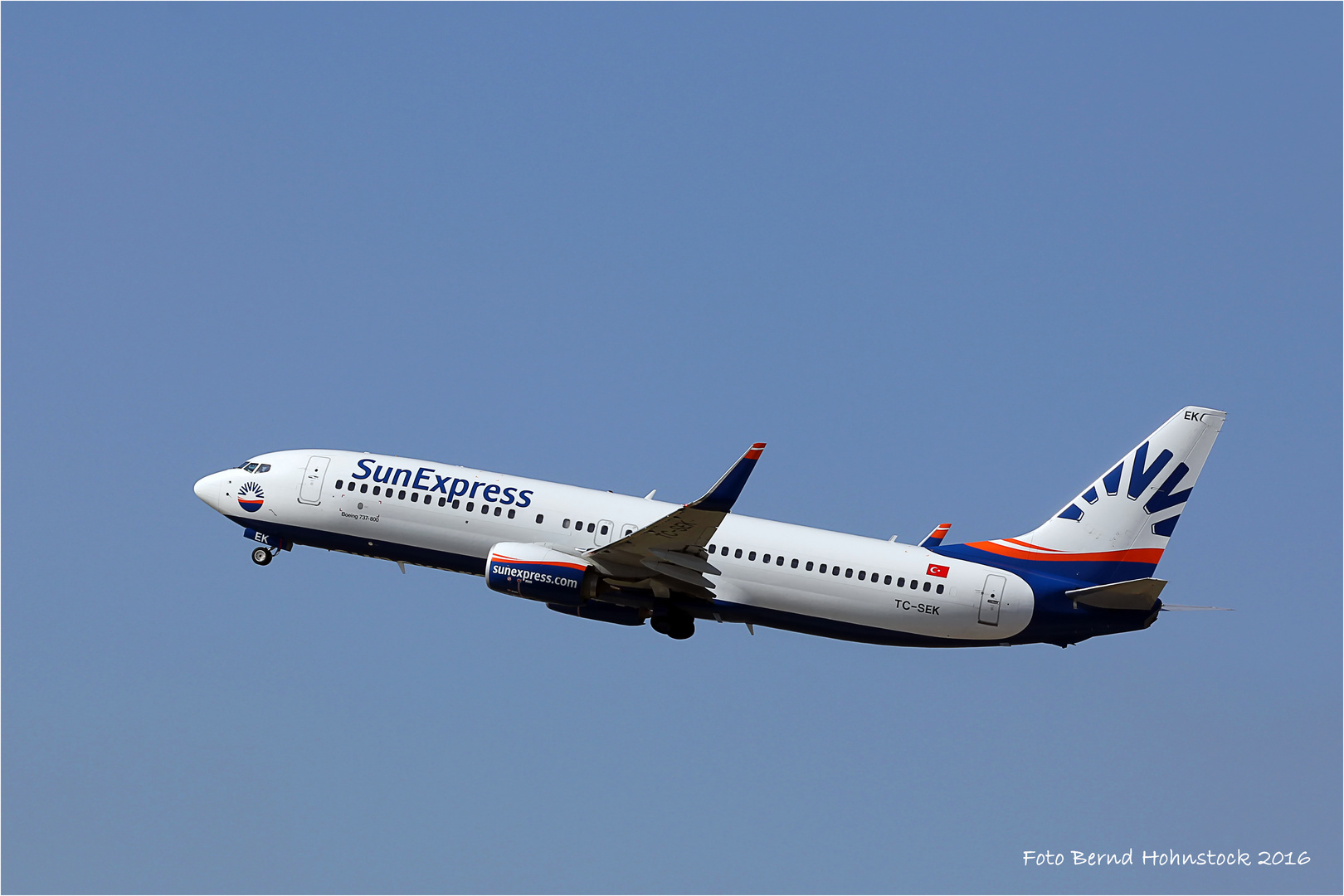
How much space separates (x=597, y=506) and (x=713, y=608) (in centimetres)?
581

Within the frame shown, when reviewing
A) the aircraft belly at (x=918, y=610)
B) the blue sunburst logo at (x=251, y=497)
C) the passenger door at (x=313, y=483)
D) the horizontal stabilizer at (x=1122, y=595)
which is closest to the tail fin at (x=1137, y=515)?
the horizontal stabilizer at (x=1122, y=595)

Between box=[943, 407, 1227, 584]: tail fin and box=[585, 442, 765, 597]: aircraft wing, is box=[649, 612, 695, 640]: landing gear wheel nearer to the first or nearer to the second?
box=[585, 442, 765, 597]: aircraft wing

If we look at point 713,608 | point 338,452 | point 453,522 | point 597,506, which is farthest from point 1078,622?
point 338,452

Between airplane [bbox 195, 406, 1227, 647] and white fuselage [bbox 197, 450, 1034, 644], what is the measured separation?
63 mm

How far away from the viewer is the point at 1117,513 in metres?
55.3

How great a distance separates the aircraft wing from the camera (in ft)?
160

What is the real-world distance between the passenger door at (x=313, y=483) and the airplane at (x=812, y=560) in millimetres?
2060

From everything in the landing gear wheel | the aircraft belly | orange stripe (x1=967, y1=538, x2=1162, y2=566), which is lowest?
the landing gear wheel

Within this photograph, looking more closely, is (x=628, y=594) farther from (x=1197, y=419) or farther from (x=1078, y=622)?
(x=1197, y=419)

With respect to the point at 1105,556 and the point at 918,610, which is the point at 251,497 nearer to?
the point at 918,610

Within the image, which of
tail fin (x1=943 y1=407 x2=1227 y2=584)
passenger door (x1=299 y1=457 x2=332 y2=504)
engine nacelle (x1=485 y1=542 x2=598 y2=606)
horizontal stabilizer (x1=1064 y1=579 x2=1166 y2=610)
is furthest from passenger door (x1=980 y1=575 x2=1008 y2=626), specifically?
passenger door (x1=299 y1=457 x2=332 y2=504)

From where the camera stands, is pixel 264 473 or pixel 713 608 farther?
pixel 264 473

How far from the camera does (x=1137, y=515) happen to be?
55188 millimetres

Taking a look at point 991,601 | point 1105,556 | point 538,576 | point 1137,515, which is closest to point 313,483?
point 538,576
